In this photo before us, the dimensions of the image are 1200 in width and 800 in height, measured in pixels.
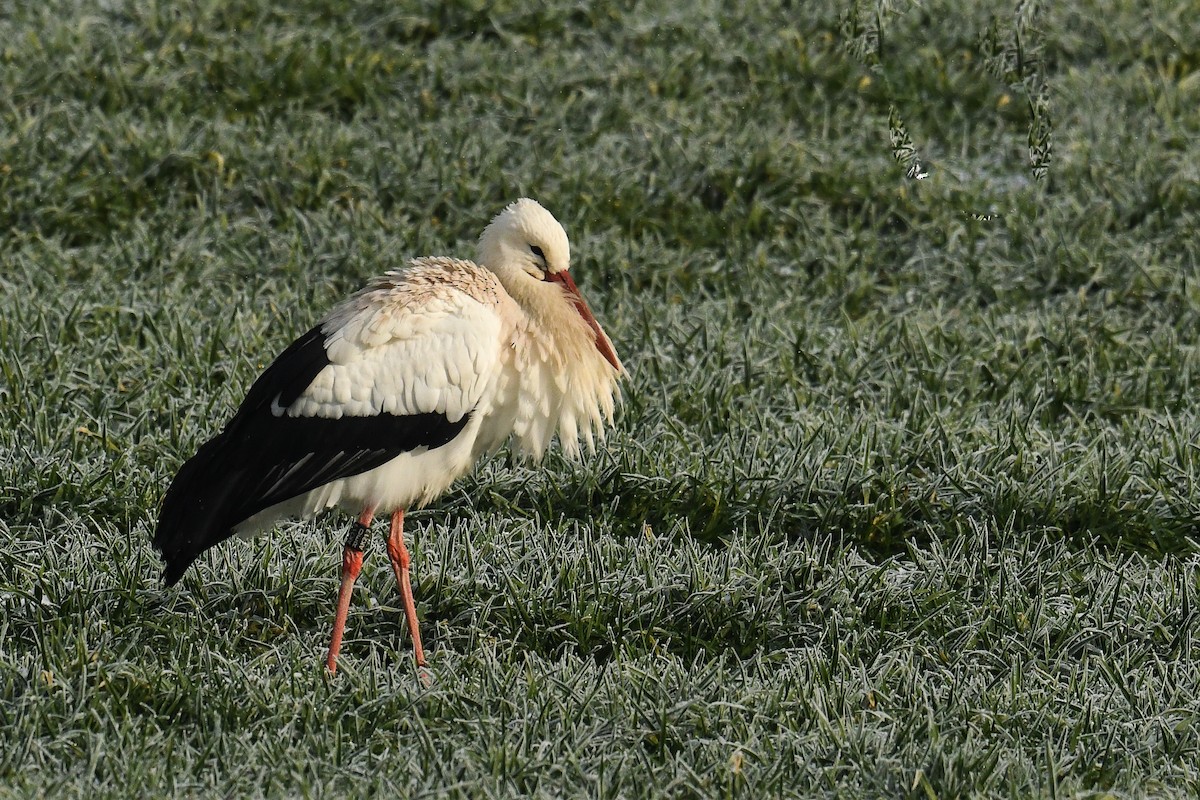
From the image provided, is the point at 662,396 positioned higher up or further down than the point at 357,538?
further down

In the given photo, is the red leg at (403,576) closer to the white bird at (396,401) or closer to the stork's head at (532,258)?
the white bird at (396,401)

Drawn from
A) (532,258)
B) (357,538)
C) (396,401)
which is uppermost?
(532,258)

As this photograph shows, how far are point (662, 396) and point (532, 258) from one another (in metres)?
1.41

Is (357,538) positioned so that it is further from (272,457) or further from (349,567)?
(272,457)

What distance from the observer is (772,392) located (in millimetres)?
5859

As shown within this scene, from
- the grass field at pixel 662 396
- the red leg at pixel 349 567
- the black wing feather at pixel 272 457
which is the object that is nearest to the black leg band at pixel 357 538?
the red leg at pixel 349 567

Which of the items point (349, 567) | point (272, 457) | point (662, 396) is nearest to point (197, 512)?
point (272, 457)

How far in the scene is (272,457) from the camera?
4.07 meters

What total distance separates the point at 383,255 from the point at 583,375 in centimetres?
262

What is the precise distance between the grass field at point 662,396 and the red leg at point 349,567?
113 millimetres

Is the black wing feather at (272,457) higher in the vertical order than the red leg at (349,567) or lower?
higher

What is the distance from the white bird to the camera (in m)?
4.07

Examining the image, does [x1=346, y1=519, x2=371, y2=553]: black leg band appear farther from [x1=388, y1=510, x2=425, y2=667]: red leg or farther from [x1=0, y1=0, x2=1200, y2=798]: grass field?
[x1=0, y1=0, x2=1200, y2=798]: grass field

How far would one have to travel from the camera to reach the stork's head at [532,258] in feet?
14.3
